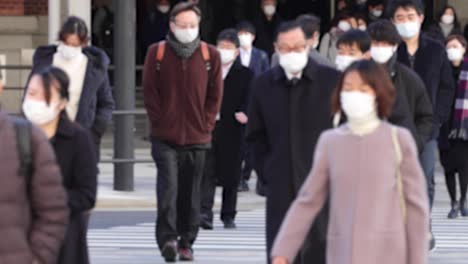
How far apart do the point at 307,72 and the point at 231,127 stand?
6126 mm

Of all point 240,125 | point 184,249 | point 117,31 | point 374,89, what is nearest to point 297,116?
point 374,89

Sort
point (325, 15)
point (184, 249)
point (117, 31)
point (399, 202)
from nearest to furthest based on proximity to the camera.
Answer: point (399, 202)
point (184, 249)
point (117, 31)
point (325, 15)

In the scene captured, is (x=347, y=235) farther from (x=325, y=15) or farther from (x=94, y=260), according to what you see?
(x=325, y=15)

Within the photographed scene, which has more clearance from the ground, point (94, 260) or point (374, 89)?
point (374, 89)

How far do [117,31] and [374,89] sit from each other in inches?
475

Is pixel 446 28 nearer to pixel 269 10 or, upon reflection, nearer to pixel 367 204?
pixel 269 10

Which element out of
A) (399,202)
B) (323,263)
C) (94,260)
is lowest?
(94,260)

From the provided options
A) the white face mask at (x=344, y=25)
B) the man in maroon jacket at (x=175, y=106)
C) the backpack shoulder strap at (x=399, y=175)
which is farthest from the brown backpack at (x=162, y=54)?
the white face mask at (x=344, y=25)

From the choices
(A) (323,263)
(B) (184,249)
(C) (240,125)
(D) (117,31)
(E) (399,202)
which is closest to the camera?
(E) (399,202)

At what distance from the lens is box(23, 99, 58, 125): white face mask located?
8391 millimetres

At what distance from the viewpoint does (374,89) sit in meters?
8.12

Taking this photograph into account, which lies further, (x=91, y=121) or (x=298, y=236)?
A: (x=91, y=121)

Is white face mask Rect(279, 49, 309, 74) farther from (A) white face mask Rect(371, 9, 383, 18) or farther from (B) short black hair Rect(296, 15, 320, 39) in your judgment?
(A) white face mask Rect(371, 9, 383, 18)

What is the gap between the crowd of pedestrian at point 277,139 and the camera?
8.03 meters
